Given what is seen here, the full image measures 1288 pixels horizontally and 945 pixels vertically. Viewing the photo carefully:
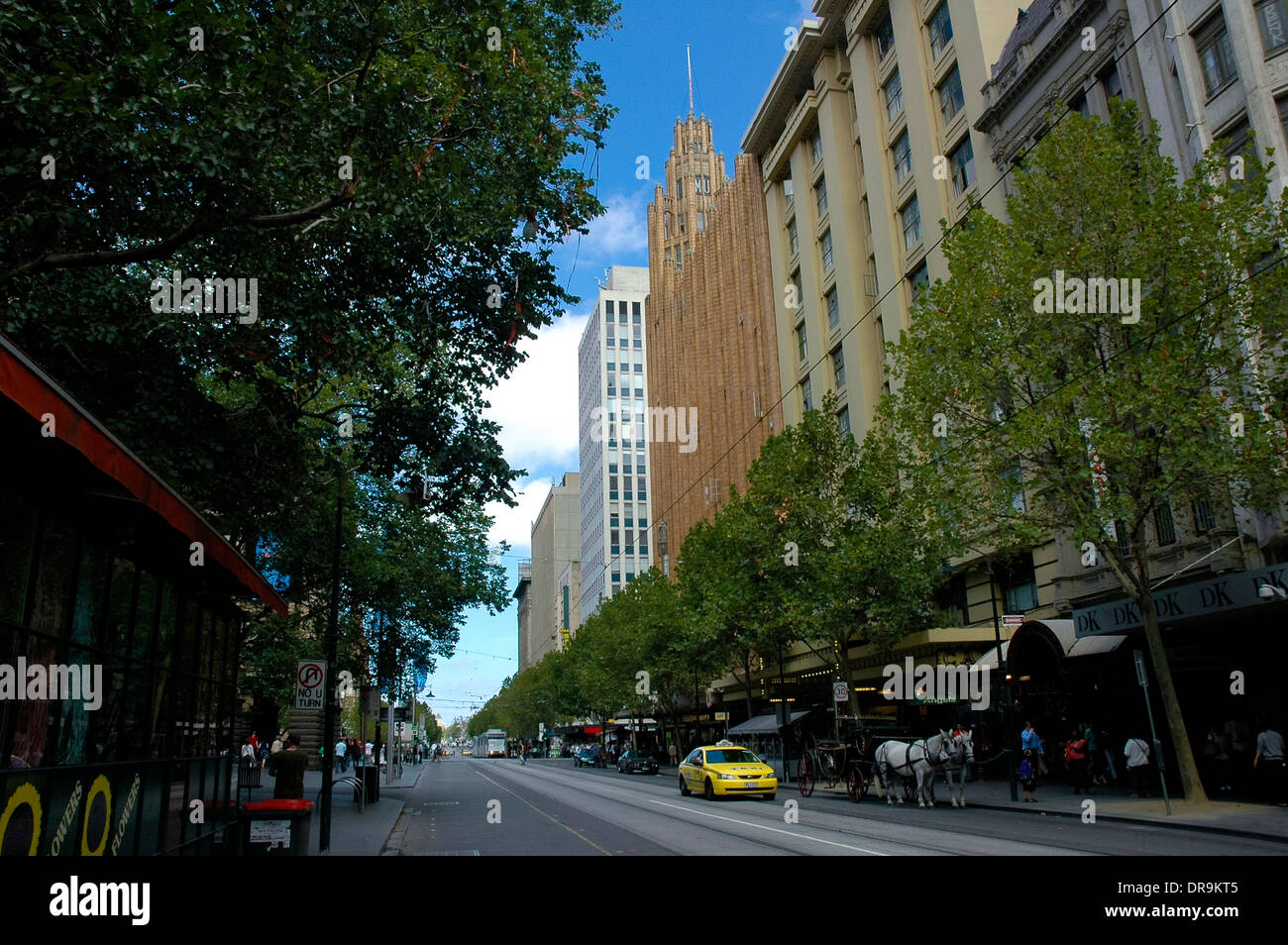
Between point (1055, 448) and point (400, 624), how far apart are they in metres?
22.5

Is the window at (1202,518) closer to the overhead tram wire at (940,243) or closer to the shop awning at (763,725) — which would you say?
the overhead tram wire at (940,243)

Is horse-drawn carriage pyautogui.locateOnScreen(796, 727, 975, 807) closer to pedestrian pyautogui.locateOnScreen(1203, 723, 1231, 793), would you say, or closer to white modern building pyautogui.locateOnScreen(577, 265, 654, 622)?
pedestrian pyautogui.locateOnScreen(1203, 723, 1231, 793)

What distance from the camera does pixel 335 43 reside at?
13.1 m

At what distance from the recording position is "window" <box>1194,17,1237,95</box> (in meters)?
20.6

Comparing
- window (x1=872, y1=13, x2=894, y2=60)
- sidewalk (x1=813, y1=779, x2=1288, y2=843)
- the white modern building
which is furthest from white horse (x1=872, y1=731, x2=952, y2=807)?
the white modern building

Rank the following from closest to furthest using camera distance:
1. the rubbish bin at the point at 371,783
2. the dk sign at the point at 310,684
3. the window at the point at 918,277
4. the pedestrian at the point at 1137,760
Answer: the dk sign at the point at 310,684 < the pedestrian at the point at 1137,760 < the rubbish bin at the point at 371,783 < the window at the point at 918,277

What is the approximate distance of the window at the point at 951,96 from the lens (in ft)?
108

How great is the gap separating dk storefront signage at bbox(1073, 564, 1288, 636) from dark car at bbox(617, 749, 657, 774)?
33.3 meters

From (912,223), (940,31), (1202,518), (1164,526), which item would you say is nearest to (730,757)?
(1164,526)

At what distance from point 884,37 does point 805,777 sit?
31787 millimetres

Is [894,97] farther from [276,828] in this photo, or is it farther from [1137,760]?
[276,828]

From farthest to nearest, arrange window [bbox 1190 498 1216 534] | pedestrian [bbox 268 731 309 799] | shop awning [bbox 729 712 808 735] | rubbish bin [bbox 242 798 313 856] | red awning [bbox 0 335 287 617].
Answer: shop awning [bbox 729 712 808 735] → window [bbox 1190 498 1216 534] → pedestrian [bbox 268 731 309 799] → rubbish bin [bbox 242 798 313 856] → red awning [bbox 0 335 287 617]

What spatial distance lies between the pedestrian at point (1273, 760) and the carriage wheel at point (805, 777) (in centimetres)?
1173

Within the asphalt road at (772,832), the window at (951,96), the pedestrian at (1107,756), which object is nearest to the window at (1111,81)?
the window at (951,96)
